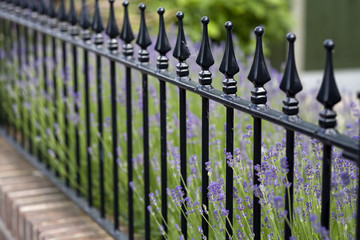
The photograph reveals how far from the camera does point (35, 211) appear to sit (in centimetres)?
313

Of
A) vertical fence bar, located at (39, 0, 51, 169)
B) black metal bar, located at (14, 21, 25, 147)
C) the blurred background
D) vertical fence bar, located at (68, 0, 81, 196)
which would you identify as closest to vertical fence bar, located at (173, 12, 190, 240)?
vertical fence bar, located at (68, 0, 81, 196)

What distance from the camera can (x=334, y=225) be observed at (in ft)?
6.74

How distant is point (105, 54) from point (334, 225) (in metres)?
1.26

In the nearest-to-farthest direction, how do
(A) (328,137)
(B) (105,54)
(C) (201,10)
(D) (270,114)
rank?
(A) (328,137) → (D) (270,114) → (B) (105,54) → (C) (201,10)

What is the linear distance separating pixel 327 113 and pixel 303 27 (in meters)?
6.77

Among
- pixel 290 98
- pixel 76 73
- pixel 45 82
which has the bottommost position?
pixel 45 82

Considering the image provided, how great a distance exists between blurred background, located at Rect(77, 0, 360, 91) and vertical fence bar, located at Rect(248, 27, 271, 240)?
496cm

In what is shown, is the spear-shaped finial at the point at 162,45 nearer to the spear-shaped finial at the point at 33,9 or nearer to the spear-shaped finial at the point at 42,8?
the spear-shaped finial at the point at 42,8

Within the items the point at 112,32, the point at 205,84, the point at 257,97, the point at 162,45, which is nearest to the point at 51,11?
the point at 112,32

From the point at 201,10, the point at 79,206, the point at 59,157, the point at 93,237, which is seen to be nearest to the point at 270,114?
the point at 93,237

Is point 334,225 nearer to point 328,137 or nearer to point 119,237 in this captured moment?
point 328,137

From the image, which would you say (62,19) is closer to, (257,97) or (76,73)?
(76,73)

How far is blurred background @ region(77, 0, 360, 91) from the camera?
22.7 feet

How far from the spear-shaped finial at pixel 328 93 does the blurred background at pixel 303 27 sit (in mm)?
5210
